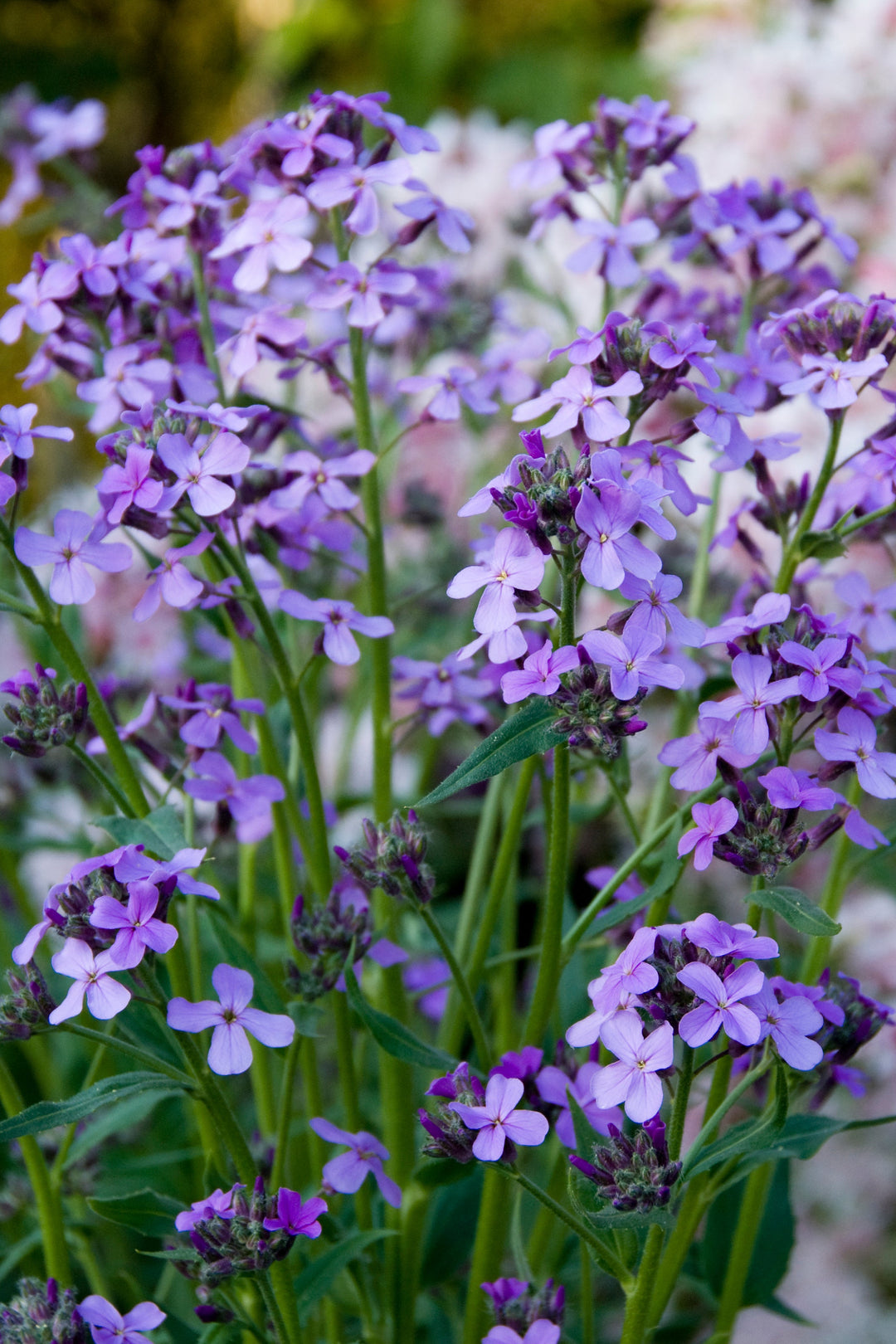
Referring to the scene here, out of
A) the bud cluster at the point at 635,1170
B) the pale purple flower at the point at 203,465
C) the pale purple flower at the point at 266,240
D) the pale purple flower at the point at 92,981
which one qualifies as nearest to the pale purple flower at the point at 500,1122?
the bud cluster at the point at 635,1170

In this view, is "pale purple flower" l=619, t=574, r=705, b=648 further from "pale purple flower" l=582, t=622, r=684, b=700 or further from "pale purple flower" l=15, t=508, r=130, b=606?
→ "pale purple flower" l=15, t=508, r=130, b=606

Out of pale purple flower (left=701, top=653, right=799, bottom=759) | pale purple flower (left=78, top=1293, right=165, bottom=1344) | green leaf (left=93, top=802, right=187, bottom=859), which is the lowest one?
pale purple flower (left=78, top=1293, right=165, bottom=1344)

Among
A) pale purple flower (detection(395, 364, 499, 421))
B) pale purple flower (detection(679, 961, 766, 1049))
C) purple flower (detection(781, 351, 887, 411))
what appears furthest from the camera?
pale purple flower (detection(395, 364, 499, 421))

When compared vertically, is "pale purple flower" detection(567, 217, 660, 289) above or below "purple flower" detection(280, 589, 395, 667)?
above

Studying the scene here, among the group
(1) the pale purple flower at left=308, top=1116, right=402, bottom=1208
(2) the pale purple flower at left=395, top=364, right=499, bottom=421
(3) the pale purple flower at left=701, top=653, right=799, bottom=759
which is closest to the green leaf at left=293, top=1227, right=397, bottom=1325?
(1) the pale purple flower at left=308, top=1116, right=402, bottom=1208

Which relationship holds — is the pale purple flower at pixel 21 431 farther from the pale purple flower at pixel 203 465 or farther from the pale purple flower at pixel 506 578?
the pale purple flower at pixel 506 578

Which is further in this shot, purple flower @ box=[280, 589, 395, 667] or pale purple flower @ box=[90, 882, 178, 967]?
purple flower @ box=[280, 589, 395, 667]
